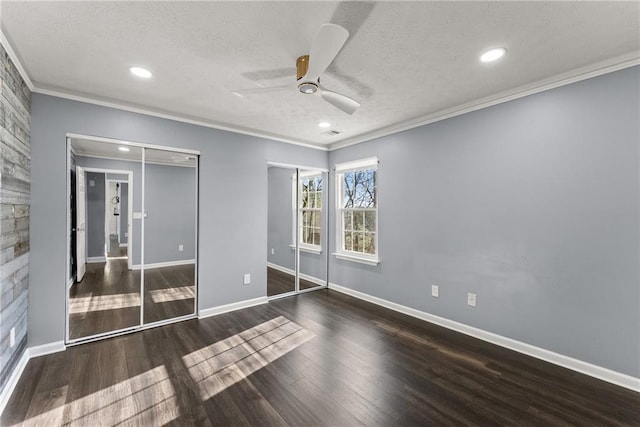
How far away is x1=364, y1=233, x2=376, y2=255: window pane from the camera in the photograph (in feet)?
13.9

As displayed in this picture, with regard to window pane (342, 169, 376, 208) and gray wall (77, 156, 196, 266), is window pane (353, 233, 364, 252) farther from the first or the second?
gray wall (77, 156, 196, 266)

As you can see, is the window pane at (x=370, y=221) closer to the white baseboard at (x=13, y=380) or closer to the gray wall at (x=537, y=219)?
the gray wall at (x=537, y=219)

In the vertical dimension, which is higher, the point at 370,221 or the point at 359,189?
the point at 359,189

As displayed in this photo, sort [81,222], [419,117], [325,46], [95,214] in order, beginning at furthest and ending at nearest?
[419,117], [95,214], [81,222], [325,46]

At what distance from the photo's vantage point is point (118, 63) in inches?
88.5

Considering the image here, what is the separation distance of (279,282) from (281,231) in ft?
2.69

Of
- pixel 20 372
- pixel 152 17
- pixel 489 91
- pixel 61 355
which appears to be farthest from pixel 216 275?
pixel 489 91

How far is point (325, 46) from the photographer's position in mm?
1599

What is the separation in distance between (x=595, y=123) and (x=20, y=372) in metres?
5.15

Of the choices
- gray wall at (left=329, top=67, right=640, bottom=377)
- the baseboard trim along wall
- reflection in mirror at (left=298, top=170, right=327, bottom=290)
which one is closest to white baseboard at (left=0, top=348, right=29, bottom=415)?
the baseboard trim along wall

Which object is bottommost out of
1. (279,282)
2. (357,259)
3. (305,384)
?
(305,384)

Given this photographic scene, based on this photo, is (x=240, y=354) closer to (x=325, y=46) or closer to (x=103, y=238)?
(x=103, y=238)

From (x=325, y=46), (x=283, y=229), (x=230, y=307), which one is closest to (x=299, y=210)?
(x=283, y=229)

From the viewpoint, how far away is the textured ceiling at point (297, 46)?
1.65m
